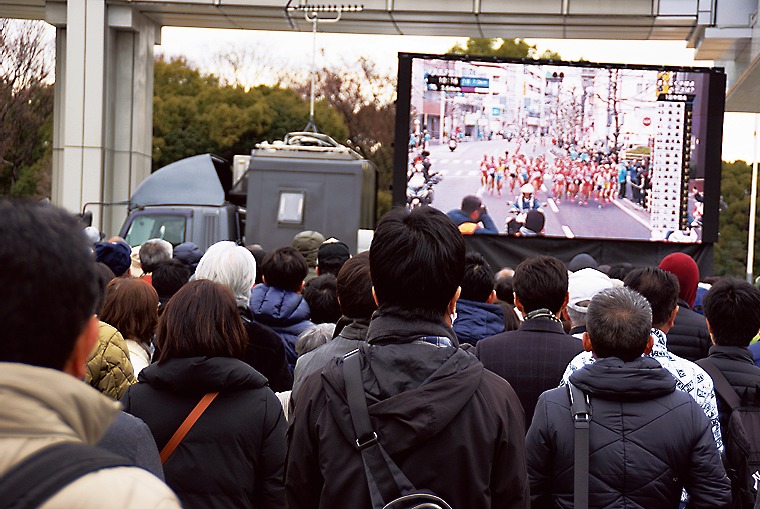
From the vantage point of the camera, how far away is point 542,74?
1848 centimetres

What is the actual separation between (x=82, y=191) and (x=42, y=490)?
24.9m

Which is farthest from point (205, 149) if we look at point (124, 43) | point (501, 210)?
point (501, 210)

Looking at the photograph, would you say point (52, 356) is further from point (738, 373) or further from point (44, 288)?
point (738, 373)

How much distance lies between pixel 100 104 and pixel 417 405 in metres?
23.8

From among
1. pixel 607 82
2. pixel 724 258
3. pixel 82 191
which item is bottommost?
pixel 724 258

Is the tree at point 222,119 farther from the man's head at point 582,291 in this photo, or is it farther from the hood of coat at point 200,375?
the hood of coat at point 200,375

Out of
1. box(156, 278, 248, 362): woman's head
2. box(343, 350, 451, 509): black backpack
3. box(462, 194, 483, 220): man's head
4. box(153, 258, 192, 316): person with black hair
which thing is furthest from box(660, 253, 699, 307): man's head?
box(462, 194, 483, 220): man's head

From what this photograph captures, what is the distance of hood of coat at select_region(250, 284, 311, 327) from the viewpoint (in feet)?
20.6

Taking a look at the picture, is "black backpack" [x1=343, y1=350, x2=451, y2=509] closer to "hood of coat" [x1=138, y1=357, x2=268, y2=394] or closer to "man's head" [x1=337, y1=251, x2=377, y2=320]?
"hood of coat" [x1=138, y1=357, x2=268, y2=394]

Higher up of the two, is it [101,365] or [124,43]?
[124,43]

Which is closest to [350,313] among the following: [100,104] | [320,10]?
[320,10]

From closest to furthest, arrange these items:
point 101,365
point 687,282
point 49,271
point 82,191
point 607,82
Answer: point 49,271 → point 101,365 → point 687,282 → point 607,82 → point 82,191

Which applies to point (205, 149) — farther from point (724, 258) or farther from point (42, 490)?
point (42, 490)

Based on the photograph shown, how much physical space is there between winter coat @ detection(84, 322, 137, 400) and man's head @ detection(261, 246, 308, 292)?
2.08m
